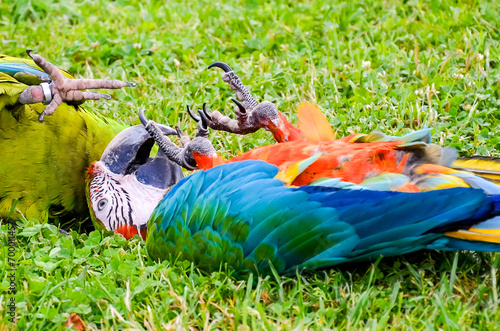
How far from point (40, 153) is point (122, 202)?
373 millimetres

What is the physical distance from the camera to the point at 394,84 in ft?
10.6

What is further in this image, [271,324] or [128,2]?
[128,2]

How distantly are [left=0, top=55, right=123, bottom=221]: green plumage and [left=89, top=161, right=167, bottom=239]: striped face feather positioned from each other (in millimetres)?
125

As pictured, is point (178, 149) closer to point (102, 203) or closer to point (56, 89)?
point (102, 203)

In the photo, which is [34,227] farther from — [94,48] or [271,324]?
[94,48]

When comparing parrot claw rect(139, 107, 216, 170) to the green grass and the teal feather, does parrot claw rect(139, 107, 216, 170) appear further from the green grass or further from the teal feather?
the green grass

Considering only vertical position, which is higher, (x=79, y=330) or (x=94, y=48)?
(x=94, y=48)

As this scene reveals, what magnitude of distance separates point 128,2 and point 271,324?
10.3ft

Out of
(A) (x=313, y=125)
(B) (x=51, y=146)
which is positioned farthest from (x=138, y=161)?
(A) (x=313, y=125)

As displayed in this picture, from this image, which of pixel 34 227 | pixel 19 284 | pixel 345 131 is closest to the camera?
pixel 19 284

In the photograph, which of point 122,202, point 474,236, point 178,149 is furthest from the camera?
point 178,149

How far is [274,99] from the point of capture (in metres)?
3.22

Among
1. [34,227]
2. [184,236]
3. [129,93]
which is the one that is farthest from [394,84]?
[34,227]

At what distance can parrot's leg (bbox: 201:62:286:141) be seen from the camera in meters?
2.53
